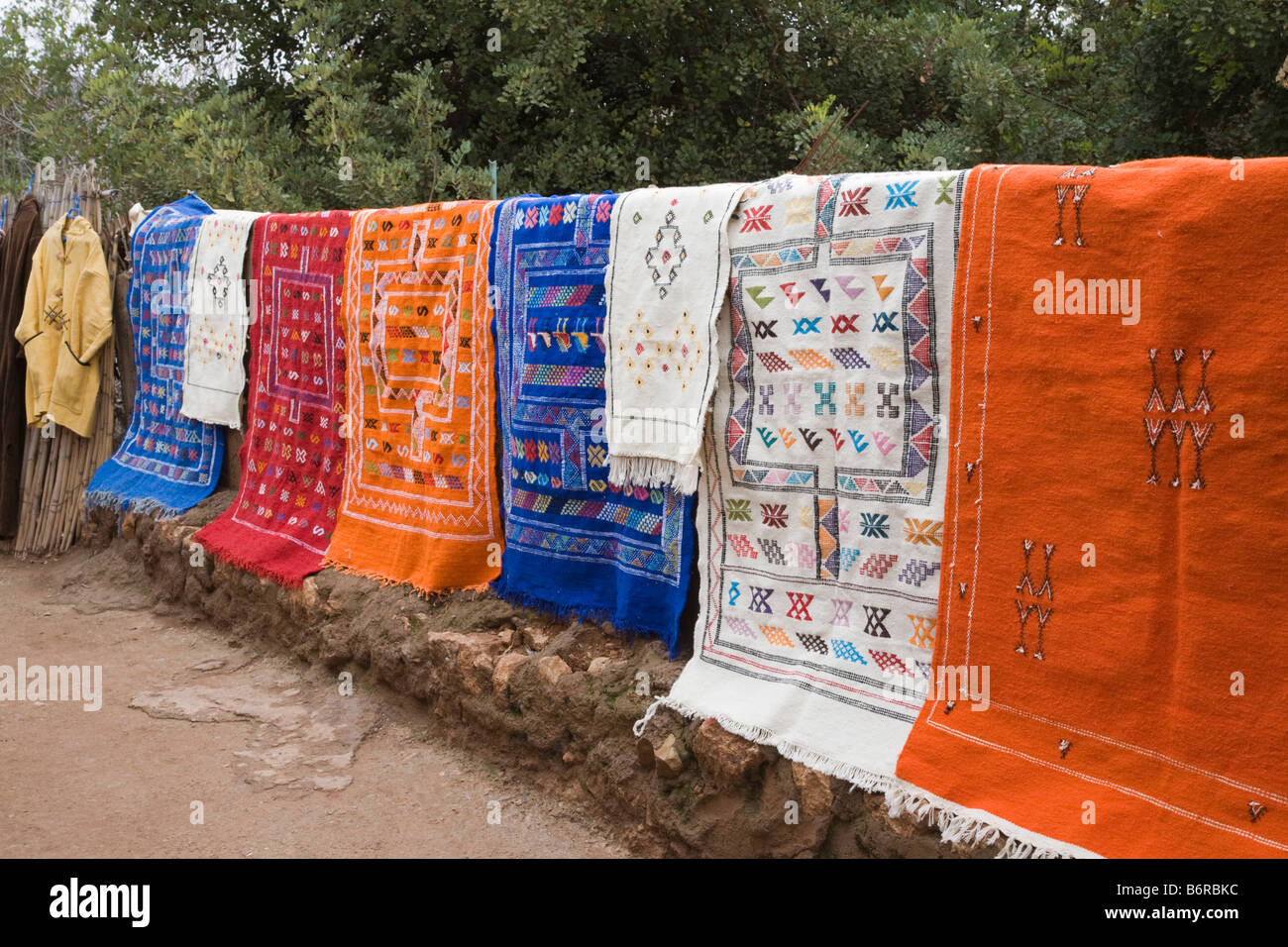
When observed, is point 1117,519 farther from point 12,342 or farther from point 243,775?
point 12,342

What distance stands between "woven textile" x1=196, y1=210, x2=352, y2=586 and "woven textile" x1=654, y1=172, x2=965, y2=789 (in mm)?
2403

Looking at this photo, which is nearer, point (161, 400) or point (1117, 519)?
point (1117, 519)

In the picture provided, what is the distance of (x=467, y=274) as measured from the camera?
4098mm

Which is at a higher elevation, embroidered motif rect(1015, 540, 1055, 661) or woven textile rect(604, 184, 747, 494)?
woven textile rect(604, 184, 747, 494)

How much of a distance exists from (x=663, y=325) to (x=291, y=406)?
106 inches

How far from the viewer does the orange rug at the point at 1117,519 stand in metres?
2.11

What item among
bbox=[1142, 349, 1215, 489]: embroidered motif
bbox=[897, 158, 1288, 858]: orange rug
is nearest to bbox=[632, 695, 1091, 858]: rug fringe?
bbox=[897, 158, 1288, 858]: orange rug

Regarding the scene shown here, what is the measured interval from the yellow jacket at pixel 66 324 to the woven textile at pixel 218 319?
1.09 m

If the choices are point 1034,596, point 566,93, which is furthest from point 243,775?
point 566,93

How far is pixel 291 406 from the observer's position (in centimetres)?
525

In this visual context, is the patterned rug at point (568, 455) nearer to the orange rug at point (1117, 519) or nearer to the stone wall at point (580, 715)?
the stone wall at point (580, 715)

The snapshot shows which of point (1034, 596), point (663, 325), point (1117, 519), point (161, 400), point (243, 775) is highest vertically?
point (663, 325)

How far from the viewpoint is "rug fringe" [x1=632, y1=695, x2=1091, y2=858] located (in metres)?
2.30

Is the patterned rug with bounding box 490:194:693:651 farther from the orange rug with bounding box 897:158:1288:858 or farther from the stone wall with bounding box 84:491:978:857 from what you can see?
the orange rug with bounding box 897:158:1288:858
